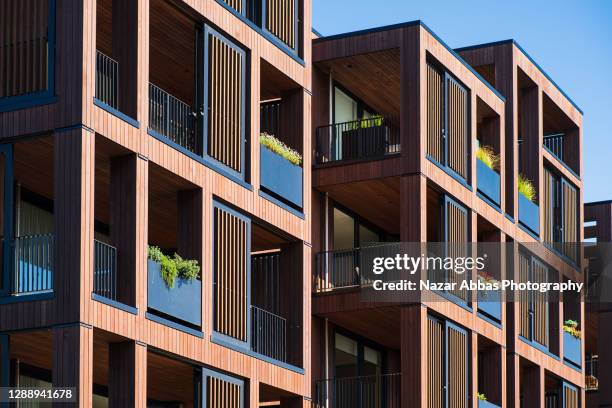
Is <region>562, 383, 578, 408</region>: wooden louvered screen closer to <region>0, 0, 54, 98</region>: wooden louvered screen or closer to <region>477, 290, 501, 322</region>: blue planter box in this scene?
<region>477, 290, 501, 322</region>: blue planter box

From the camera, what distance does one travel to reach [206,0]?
116 feet

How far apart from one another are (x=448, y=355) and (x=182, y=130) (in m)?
12.0

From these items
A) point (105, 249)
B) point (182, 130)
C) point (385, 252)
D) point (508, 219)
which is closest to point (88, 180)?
point (105, 249)

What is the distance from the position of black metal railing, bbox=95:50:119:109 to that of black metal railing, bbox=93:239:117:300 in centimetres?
298

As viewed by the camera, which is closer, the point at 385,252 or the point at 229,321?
the point at 229,321

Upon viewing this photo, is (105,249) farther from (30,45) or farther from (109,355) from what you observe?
(30,45)

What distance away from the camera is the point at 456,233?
1783 inches

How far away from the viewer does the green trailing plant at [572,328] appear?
5529cm

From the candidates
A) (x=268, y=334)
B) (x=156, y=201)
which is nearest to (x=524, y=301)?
(x=268, y=334)

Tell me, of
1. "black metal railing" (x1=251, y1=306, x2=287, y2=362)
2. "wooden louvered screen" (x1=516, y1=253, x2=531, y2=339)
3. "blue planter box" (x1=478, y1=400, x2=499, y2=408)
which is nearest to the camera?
"black metal railing" (x1=251, y1=306, x2=287, y2=362)

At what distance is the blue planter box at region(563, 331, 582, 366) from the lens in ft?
179

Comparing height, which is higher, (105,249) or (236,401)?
(105,249)

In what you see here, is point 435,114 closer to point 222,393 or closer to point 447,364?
point 447,364

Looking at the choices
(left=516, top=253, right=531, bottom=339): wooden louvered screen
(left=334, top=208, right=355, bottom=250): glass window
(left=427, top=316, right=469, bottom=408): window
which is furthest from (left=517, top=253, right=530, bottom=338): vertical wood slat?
(left=334, top=208, right=355, bottom=250): glass window
